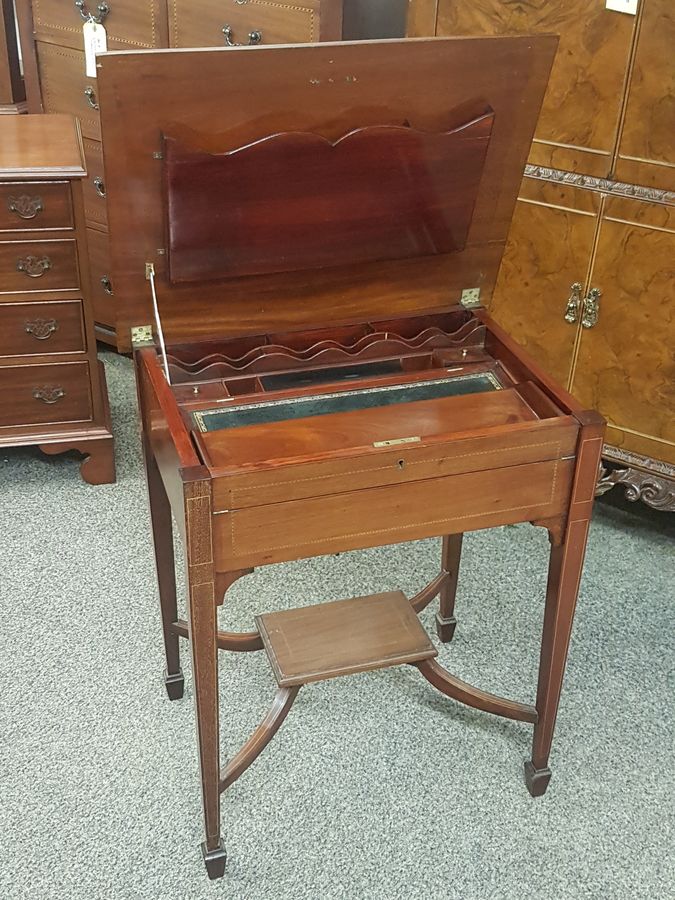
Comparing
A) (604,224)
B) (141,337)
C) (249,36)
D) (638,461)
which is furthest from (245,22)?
(638,461)

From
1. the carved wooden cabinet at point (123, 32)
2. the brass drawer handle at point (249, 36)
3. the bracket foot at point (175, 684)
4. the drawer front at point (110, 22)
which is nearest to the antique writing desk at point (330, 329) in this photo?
the bracket foot at point (175, 684)

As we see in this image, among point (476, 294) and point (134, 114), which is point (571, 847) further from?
point (134, 114)

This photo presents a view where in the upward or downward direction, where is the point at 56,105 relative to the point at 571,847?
upward

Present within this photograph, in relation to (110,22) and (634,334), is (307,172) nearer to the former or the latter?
(634,334)

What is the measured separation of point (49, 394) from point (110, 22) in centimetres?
118

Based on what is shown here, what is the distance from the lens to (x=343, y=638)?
205cm

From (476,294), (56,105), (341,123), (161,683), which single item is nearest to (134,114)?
(341,123)

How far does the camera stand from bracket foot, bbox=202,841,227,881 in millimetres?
1905

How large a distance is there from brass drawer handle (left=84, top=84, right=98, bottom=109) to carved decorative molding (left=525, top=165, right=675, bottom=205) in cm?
143

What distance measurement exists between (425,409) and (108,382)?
6.74 ft

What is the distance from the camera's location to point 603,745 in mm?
2248

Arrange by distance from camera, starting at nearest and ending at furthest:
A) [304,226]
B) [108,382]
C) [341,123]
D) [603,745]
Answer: [341,123] → [304,226] → [603,745] → [108,382]

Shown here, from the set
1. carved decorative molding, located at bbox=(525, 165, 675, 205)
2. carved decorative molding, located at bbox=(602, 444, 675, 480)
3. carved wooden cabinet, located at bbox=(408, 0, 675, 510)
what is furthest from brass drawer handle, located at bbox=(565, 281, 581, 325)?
carved decorative molding, located at bbox=(602, 444, 675, 480)

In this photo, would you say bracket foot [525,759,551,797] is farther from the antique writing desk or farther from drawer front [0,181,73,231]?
drawer front [0,181,73,231]
